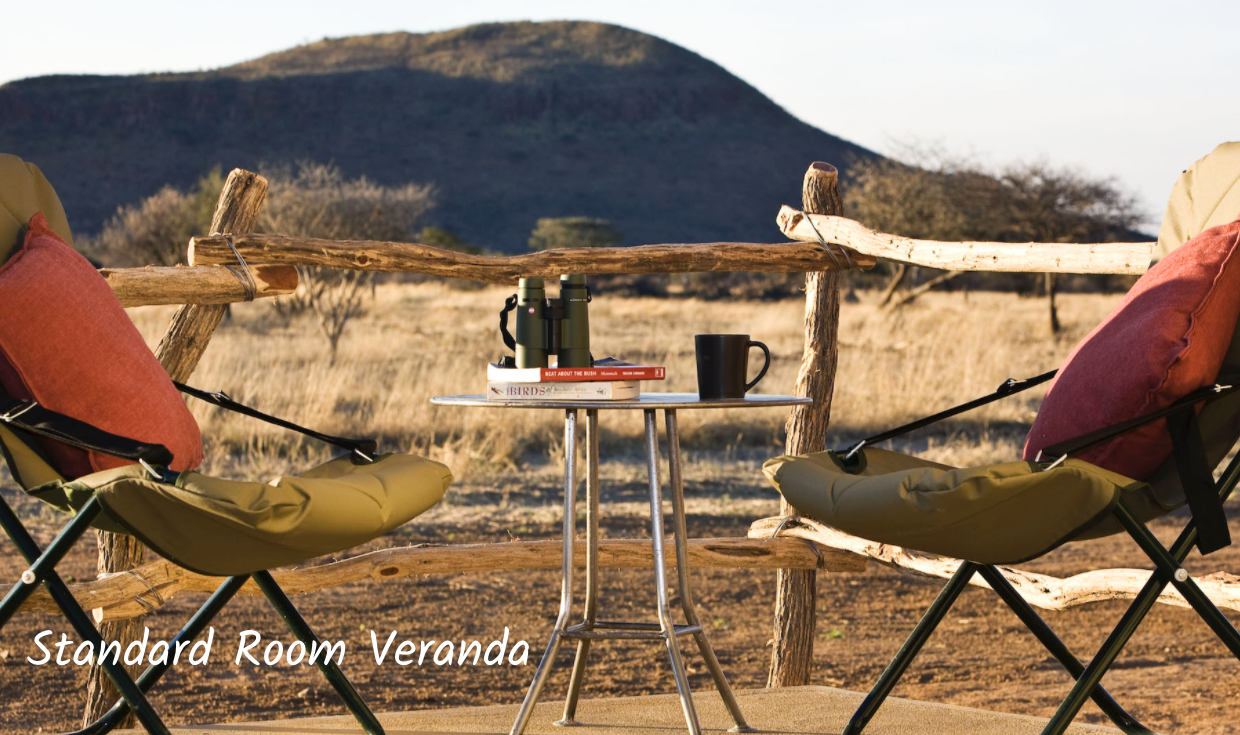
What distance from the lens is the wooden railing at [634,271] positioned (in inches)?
105

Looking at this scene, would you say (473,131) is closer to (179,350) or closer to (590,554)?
(179,350)

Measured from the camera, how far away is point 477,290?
23.6 meters

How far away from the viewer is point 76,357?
2.11 m

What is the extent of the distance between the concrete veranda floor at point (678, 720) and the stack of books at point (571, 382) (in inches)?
29.1

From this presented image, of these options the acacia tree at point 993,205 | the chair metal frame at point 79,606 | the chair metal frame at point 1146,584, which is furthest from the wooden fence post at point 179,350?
the acacia tree at point 993,205

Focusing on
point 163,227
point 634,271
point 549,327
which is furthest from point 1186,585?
point 163,227

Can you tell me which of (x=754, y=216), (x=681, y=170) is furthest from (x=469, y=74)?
(x=754, y=216)

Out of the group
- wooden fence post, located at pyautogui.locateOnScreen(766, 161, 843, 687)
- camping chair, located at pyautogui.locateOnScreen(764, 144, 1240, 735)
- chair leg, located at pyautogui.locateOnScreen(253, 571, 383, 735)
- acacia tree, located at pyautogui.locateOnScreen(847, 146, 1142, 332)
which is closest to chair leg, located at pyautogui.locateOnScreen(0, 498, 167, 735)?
chair leg, located at pyautogui.locateOnScreen(253, 571, 383, 735)

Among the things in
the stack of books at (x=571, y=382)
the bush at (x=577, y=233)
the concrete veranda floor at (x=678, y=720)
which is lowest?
the bush at (x=577, y=233)

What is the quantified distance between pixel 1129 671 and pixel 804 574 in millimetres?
1601

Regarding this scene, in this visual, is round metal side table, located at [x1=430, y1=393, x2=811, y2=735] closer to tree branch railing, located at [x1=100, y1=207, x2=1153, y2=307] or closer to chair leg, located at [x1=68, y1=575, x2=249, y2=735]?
chair leg, located at [x1=68, y1=575, x2=249, y2=735]

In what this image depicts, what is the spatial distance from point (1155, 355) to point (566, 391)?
965 millimetres

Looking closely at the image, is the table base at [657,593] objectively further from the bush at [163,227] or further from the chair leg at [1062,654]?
the bush at [163,227]

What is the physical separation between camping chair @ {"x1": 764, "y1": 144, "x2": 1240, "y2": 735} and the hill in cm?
3671
